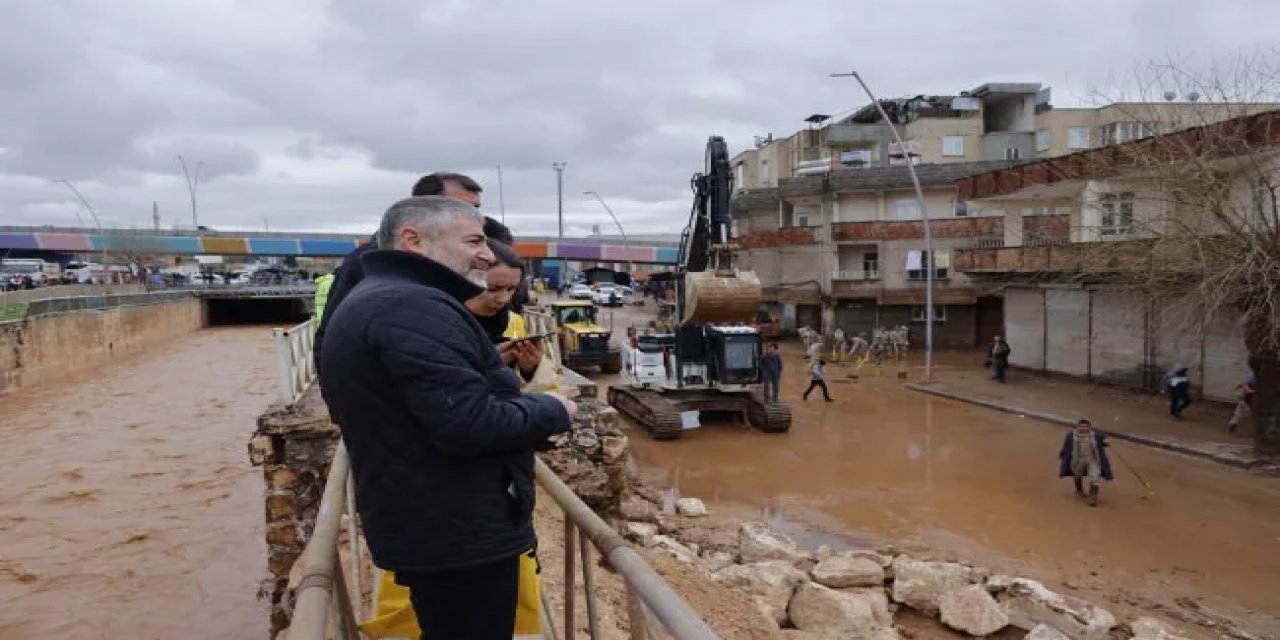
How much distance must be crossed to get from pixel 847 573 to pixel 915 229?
2561cm

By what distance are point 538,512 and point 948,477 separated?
30.1 feet

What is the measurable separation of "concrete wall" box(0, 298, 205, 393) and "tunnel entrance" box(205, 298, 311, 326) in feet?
47.6

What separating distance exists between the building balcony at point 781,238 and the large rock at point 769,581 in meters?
26.7

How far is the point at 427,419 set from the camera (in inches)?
79.5

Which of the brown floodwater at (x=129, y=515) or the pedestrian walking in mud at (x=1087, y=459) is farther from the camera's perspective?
the pedestrian walking in mud at (x=1087, y=459)

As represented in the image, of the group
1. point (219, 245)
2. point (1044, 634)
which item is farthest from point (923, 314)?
point (219, 245)

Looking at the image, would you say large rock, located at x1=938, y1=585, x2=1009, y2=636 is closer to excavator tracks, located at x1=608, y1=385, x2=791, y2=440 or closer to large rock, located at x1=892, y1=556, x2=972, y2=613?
large rock, located at x1=892, y1=556, x2=972, y2=613

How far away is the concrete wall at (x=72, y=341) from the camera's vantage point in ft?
72.7

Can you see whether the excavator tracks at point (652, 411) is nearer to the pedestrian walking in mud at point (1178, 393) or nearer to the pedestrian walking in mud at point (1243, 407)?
the pedestrian walking in mud at point (1178, 393)

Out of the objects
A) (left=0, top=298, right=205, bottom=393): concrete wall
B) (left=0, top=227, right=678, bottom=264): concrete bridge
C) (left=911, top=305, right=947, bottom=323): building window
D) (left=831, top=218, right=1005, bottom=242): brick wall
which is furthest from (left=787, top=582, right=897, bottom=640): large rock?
(left=0, top=227, right=678, bottom=264): concrete bridge

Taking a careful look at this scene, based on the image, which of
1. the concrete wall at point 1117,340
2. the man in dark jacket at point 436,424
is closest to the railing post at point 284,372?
the man in dark jacket at point 436,424

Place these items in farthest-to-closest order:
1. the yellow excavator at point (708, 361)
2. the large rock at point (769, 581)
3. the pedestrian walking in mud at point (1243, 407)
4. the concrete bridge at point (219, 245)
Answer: the concrete bridge at point (219, 245)
the yellow excavator at point (708, 361)
the pedestrian walking in mud at point (1243, 407)
the large rock at point (769, 581)

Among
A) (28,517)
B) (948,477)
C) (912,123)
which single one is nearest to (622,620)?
(948,477)

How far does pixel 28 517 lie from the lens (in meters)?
12.5
